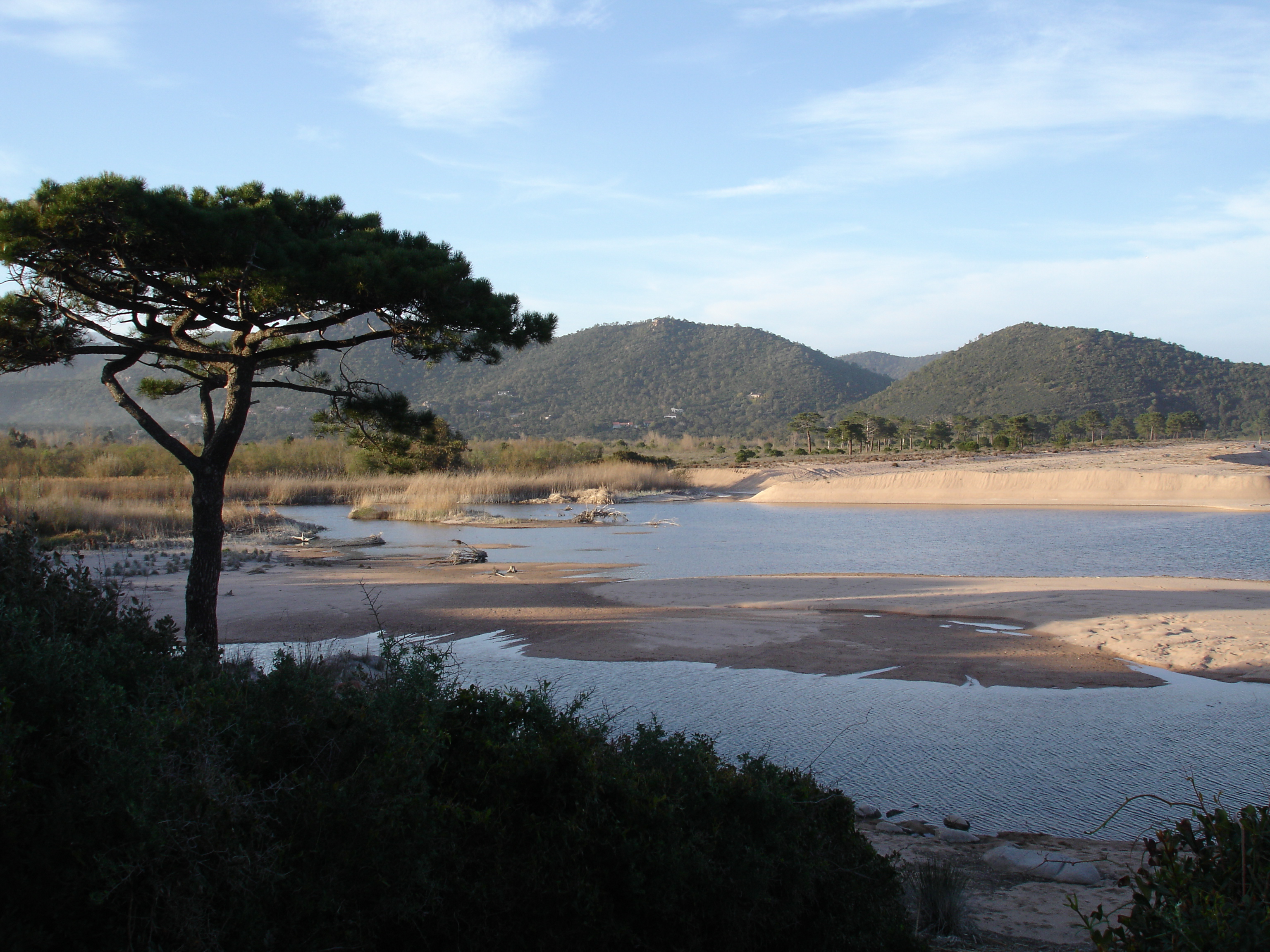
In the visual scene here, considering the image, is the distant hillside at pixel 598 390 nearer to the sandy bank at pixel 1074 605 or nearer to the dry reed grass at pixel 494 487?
the dry reed grass at pixel 494 487

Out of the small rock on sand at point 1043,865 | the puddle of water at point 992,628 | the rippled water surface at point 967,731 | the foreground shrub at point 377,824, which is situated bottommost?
the rippled water surface at point 967,731

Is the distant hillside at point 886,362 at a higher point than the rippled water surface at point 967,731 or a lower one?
higher

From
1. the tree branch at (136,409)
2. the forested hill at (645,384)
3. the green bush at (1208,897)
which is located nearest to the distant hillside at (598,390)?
the forested hill at (645,384)

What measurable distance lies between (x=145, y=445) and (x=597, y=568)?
3221cm

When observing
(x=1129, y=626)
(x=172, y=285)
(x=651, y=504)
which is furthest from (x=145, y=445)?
(x=1129, y=626)

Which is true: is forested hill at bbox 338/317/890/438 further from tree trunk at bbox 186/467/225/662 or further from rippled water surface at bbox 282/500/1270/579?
tree trunk at bbox 186/467/225/662

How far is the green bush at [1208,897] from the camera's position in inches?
83.3

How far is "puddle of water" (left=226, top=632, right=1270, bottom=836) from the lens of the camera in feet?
17.6

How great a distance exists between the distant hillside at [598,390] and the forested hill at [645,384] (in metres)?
0.20

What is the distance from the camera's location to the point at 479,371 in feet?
364

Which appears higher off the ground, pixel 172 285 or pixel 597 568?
pixel 172 285

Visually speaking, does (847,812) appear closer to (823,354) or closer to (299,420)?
(299,420)

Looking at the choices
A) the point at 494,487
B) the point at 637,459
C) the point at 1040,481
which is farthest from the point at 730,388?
the point at 1040,481

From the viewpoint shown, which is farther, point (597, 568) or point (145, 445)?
point (145, 445)
